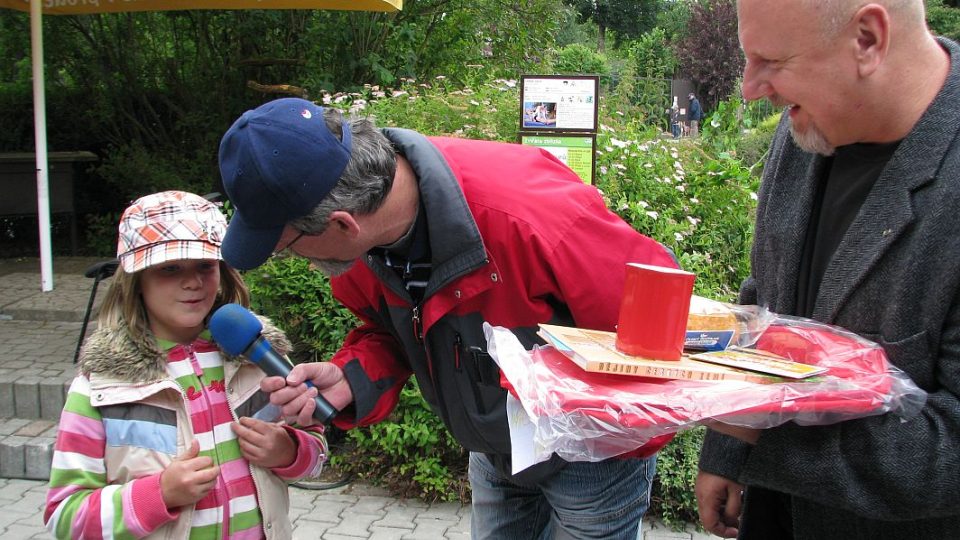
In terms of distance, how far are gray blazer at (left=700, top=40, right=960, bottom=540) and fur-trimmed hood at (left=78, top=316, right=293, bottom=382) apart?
1.59m

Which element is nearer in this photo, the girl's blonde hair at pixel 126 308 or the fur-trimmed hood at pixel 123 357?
the fur-trimmed hood at pixel 123 357

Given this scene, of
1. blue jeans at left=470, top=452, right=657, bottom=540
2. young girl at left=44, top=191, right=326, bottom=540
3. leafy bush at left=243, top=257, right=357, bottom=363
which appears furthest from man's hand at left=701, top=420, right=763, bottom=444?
leafy bush at left=243, top=257, right=357, bottom=363

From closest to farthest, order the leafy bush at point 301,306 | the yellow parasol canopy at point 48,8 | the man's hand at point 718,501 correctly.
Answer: the man's hand at point 718,501 < the leafy bush at point 301,306 < the yellow parasol canopy at point 48,8

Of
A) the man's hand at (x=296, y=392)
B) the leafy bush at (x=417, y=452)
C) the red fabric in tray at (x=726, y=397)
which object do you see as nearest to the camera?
the red fabric in tray at (x=726, y=397)

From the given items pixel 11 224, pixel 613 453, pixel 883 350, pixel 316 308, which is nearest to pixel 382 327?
pixel 613 453

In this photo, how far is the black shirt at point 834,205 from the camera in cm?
156

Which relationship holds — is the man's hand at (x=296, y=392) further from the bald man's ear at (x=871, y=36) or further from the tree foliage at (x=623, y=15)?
the tree foliage at (x=623, y=15)

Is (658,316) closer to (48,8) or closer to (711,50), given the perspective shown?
(48,8)

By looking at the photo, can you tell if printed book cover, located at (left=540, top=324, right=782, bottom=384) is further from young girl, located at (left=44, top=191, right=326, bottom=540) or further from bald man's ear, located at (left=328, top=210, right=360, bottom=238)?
young girl, located at (left=44, top=191, right=326, bottom=540)

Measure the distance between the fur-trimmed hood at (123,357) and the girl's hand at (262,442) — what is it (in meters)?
0.27

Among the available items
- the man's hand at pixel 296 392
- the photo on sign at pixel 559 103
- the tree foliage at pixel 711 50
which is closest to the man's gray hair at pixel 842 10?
the man's hand at pixel 296 392

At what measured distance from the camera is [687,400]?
1.26 metres

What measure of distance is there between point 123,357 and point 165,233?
14.6 inches

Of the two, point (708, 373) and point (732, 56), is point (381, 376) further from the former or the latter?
point (732, 56)
